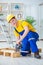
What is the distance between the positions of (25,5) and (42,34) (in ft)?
4.74

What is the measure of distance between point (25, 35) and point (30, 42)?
0.60 feet

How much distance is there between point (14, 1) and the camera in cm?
865

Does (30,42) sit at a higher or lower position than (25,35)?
lower

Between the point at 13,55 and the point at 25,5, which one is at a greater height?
the point at 25,5

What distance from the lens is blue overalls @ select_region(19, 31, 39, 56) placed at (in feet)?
14.4

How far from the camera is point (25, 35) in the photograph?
4.43m

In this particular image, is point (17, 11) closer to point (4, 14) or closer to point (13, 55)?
point (4, 14)

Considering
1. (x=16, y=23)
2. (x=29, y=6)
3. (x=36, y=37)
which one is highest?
(x=29, y=6)

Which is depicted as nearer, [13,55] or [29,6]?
[13,55]

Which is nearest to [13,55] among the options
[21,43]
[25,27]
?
[21,43]

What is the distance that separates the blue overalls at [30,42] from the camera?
4375mm

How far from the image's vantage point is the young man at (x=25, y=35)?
438cm

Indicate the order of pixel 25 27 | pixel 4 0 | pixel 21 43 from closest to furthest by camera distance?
pixel 25 27, pixel 21 43, pixel 4 0

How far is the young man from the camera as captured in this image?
4381mm
